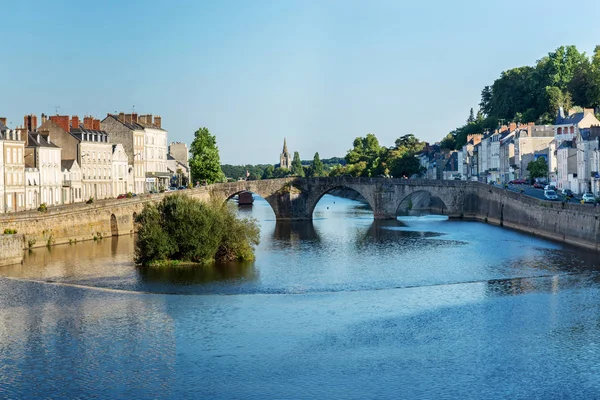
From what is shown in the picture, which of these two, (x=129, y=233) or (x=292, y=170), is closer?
(x=129, y=233)

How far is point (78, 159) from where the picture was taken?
6606cm

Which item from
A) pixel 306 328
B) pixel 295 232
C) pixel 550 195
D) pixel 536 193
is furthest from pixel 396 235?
pixel 306 328

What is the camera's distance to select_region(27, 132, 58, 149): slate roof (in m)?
58.6

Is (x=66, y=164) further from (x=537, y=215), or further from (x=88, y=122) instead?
(x=537, y=215)

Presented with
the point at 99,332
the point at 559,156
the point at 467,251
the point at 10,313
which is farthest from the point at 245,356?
A: the point at 559,156

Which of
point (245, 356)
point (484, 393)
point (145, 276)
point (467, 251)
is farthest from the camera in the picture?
point (467, 251)

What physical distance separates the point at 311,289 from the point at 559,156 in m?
36.1

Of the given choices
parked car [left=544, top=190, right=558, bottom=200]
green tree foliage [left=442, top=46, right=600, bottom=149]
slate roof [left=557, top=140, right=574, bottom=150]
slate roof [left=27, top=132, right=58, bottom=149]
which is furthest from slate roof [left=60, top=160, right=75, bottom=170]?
green tree foliage [left=442, top=46, right=600, bottom=149]

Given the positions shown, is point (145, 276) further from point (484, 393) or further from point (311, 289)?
point (484, 393)

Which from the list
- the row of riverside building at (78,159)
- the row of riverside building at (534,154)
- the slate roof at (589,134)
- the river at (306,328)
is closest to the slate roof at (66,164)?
the row of riverside building at (78,159)

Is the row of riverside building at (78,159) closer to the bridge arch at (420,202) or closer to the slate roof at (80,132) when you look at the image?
the slate roof at (80,132)

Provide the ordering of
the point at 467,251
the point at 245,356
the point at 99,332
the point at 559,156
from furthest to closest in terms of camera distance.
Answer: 1. the point at 559,156
2. the point at 467,251
3. the point at 99,332
4. the point at 245,356

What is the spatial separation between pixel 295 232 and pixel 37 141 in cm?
1811

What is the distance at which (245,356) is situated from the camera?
27.5 metres
